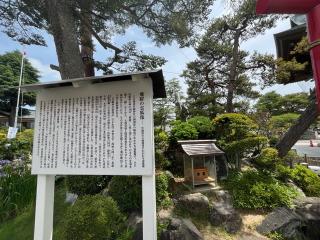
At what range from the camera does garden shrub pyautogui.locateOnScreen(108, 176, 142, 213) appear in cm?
517

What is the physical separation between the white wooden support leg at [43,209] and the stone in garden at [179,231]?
6.49ft

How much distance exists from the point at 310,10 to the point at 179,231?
3.96 metres

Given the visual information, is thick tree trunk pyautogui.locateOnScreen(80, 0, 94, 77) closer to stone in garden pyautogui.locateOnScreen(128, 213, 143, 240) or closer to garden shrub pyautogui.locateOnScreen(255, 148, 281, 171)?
stone in garden pyautogui.locateOnScreen(128, 213, 143, 240)

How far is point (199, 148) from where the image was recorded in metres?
6.42

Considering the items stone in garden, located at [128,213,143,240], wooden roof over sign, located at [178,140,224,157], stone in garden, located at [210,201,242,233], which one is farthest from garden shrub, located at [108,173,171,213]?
stone in garden, located at [210,201,242,233]

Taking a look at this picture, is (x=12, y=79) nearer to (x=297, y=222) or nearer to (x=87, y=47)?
(x=87, y=47)

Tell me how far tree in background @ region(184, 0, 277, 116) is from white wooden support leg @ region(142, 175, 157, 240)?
8.63 meters

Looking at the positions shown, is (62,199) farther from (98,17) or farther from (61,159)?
(98,17)

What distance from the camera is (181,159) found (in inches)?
289

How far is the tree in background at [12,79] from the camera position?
3031 centimetres

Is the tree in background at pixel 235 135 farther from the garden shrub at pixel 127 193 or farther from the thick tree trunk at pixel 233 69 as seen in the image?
the thick tree trunk at pixel 233 69

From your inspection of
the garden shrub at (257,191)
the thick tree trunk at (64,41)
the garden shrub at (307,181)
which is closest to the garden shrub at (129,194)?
the garden shrub at (257,191)

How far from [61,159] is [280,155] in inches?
288

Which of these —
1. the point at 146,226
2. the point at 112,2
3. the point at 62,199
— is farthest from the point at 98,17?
the point at 146,226
